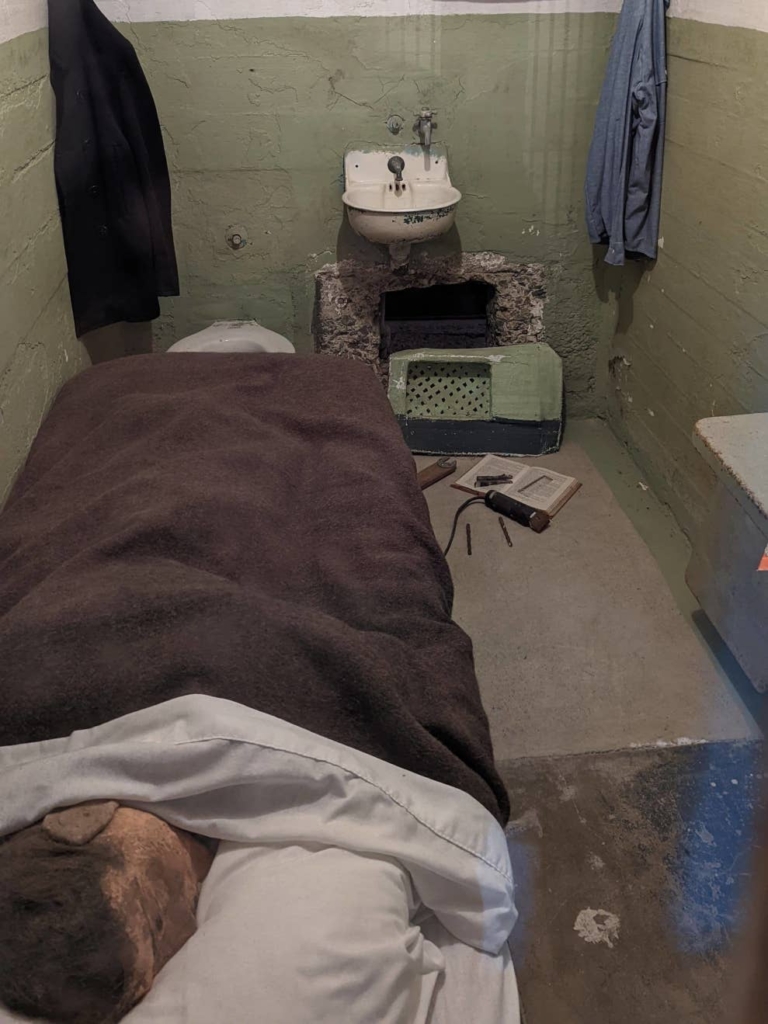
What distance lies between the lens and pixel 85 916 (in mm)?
729

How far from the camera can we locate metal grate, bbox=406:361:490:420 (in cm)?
299

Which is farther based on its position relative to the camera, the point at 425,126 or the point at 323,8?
the point at 425,126

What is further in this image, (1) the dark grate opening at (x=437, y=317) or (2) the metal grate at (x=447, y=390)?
(1) the dark grate opening at (x=437, y=317)

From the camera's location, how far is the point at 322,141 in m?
2.76

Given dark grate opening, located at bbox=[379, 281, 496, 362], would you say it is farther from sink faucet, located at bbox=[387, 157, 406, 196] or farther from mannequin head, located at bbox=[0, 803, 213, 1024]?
mannequin head, located at bbox=[0, 803, 213, 1024]

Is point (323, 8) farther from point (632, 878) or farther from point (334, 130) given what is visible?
point (632, 878)

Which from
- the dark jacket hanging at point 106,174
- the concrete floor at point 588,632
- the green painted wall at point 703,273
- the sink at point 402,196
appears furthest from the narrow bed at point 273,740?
the sink at point 402,196

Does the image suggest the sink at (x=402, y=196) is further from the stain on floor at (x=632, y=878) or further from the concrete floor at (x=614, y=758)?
the stain on floor at (x=632, y=878)

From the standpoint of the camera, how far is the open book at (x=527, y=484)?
106 inches

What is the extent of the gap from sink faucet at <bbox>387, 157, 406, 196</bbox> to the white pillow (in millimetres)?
2413

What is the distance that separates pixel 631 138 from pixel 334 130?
996mm

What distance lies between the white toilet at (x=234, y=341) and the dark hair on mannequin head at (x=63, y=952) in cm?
212

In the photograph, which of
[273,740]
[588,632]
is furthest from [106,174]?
[273,740]

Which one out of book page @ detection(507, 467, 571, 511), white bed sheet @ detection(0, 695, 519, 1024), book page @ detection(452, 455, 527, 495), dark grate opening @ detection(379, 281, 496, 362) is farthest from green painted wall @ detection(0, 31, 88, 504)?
dark grate opening @ detection(379, 281, 496, 362)
